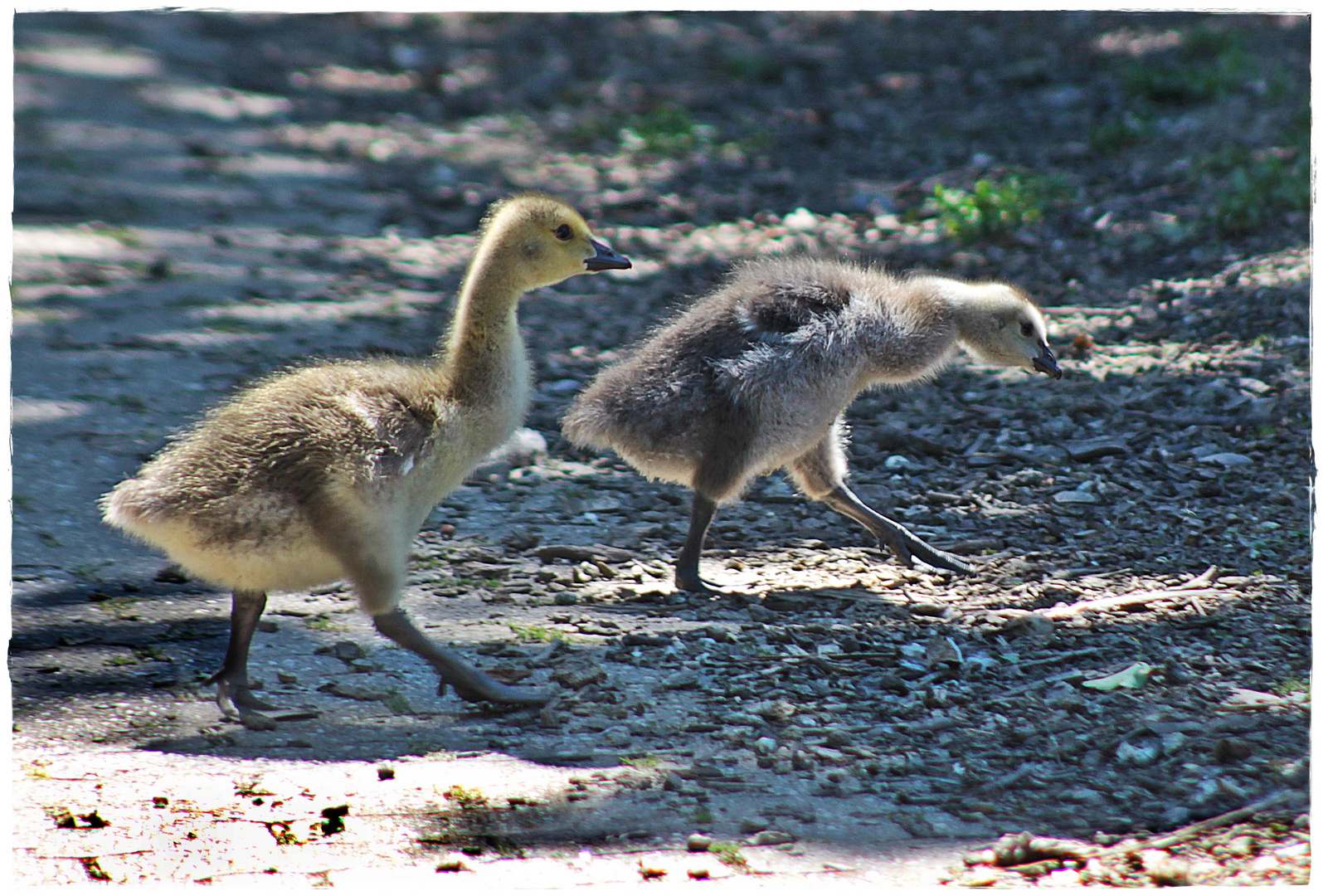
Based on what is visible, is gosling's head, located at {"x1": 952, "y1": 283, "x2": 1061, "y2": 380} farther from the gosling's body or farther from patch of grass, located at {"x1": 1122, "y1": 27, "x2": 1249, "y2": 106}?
patch of grass, located at {"x1": 1122, "y1": 27, "x2": 1249, "y2": 106}

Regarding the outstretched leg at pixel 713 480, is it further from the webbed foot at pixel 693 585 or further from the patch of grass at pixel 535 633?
the patch of grass at pixel 535 633

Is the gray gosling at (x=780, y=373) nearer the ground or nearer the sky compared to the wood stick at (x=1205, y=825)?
nearer the sky

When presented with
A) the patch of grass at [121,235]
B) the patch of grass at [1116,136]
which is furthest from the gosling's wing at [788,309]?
the patch of grass at [1116,136]

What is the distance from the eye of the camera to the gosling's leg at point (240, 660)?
409cm

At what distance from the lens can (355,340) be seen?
25.5 ft

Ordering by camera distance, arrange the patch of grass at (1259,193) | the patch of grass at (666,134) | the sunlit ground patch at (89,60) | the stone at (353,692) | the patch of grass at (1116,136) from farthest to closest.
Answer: the sunlit ground patch at (89,60) < the patch of grass at (666,134) < the patch of grass at (1116,136) < the patch of grass at (1259,193) < the stone at (353,692)

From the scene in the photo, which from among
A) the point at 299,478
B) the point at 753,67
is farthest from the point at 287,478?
the point at 753,67

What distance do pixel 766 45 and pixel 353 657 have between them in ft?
39.6

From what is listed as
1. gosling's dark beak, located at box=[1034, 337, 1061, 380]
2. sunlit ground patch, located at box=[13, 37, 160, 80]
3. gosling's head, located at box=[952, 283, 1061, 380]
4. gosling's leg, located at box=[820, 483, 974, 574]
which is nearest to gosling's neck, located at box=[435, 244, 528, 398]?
gosling's leg, located at box=[820, 483, 974, 574]

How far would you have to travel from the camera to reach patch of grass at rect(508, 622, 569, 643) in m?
4.63

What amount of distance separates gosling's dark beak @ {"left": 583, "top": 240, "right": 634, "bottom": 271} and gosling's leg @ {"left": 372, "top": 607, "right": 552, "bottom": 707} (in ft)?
4.50

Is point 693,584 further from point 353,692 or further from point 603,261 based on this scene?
point 353,692

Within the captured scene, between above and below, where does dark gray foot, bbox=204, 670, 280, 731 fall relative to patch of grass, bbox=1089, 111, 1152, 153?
below

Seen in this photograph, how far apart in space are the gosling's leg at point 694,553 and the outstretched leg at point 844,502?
0.47 m
